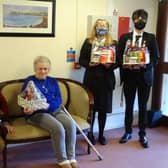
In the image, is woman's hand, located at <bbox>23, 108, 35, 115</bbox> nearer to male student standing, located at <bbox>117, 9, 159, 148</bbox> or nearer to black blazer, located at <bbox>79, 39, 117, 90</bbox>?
black blazer, located at <bbox>79, 39, 117, 90</bbox>

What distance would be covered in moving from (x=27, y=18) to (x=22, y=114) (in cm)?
103

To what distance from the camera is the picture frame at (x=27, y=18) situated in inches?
132

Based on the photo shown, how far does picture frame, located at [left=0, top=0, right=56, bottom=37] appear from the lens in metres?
3.35

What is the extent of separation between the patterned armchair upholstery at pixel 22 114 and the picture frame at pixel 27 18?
0.54 meters

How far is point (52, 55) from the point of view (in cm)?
376

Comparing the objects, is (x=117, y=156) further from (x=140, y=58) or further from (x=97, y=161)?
(x=140, y=58)

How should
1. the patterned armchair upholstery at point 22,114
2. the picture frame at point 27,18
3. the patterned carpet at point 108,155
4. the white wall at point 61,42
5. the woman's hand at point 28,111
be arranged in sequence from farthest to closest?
1. the white wall at point 61,42
2. the picture frame at point 27,18
3. the patterned carpet at point 108,155
4. the woman's hand at point 28,111
5. the patterned armchair upholstery at point 22,114

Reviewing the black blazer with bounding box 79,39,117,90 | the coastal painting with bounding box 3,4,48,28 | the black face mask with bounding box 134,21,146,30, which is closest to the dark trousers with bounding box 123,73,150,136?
the black blazer with bounding box 79,39,117,90

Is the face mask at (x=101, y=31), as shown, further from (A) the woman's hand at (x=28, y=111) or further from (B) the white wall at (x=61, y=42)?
(A) the woman's hand at (x=28, y=111)

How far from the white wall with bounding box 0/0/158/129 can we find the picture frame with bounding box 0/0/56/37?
66mm

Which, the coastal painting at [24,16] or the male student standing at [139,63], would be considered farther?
the male student standing at [139,63]

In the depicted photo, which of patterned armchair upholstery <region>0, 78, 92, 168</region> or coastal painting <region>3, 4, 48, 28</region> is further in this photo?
coastal painting <region>3, 4, 48, 28</region>

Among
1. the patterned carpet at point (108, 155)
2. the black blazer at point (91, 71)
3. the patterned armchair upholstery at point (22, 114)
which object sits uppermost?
the black blazer at point (91, 71)

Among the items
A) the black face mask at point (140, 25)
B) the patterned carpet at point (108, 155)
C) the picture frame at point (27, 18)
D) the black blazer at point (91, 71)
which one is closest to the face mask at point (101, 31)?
the black blazer at point (91, 71)
